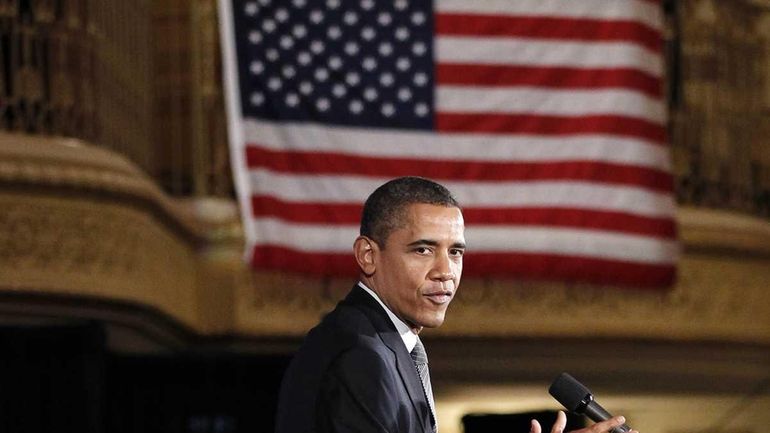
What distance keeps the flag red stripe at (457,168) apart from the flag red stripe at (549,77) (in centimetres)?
50

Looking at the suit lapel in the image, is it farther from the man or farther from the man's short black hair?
the man's short black hair

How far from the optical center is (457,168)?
11.2m

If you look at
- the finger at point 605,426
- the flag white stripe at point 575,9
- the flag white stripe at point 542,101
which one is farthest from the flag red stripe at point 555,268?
the finger at point 605,426

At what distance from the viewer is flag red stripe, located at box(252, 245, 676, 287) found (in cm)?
1080

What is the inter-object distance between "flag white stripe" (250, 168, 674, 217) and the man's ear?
716 cm

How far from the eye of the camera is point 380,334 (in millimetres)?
3609

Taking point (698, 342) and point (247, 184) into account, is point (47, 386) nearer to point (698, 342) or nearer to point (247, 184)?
point (247, 184)

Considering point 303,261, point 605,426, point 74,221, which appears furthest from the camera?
point 303,261

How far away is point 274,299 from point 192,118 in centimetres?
120

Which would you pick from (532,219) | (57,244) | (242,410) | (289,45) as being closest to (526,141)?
(532,219)

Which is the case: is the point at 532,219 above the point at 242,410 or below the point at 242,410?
above

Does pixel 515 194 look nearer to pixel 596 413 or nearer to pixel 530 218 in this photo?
pixel 530 218

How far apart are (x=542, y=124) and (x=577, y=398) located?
768 centimetres

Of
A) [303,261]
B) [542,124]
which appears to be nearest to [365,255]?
[303,261]
